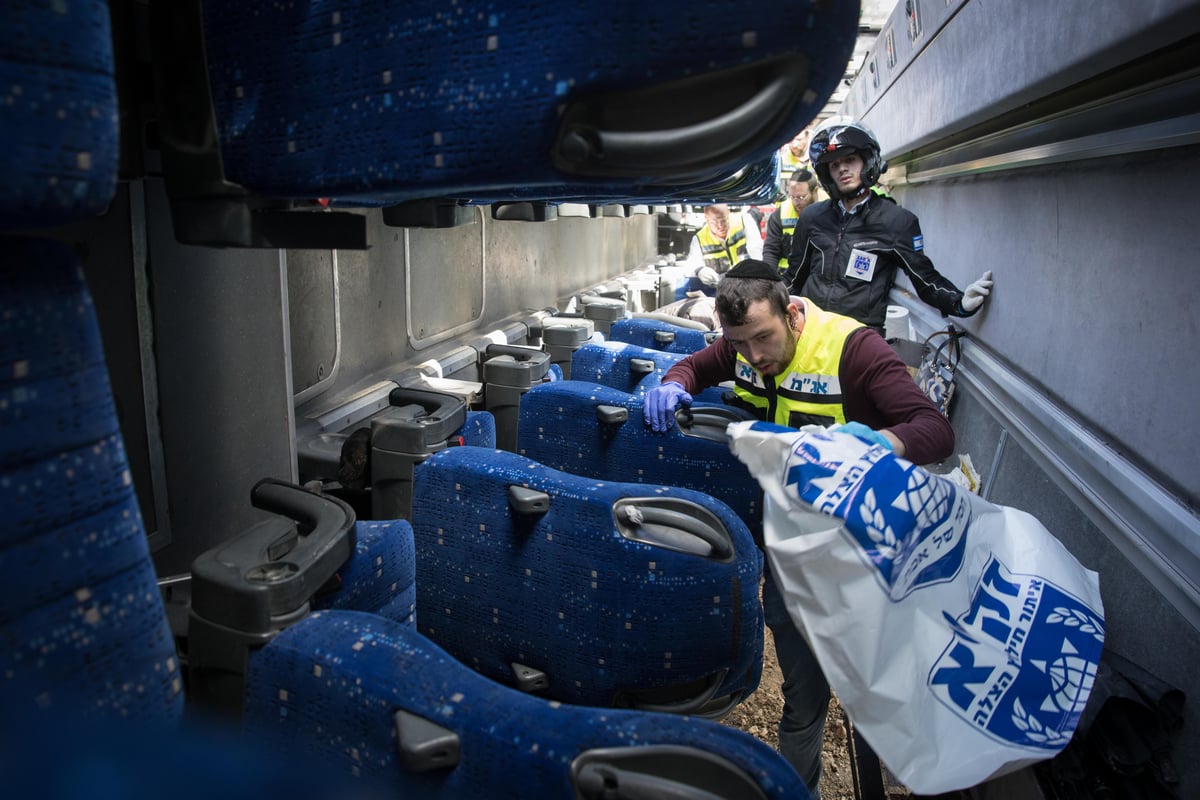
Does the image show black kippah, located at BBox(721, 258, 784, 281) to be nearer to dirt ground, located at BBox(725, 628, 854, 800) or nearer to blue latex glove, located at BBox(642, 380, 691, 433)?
blue latex glove, located at BBox(642, 380, 691, 433)

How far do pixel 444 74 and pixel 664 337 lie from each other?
3035 mm

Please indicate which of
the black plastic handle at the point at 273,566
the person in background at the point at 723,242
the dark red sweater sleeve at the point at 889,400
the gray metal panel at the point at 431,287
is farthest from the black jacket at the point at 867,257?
the black plastic handle at the point at 273,566

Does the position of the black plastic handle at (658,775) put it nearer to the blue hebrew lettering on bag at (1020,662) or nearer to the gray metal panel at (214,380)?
the blue hebrew lettering on bag at (1020,662)

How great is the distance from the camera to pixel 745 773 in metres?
0.81

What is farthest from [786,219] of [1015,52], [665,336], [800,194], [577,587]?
[577,587]

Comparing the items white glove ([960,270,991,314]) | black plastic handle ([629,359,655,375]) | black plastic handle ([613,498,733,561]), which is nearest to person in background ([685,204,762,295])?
white glove ([960,270,991,314])

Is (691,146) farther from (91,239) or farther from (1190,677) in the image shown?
(1190,677)

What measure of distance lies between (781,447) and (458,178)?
2.74 ft

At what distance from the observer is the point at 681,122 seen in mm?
704

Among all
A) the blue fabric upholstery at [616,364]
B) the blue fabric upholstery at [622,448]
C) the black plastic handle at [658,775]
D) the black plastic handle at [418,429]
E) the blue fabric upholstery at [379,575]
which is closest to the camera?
the black plastic handle at [658,775]

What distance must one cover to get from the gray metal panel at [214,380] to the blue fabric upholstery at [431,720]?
0.74 metres

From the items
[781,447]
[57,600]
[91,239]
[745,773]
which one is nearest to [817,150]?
[781,447]

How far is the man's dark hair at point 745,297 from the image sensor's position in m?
2.10

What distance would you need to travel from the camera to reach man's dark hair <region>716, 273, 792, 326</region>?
2100mm
